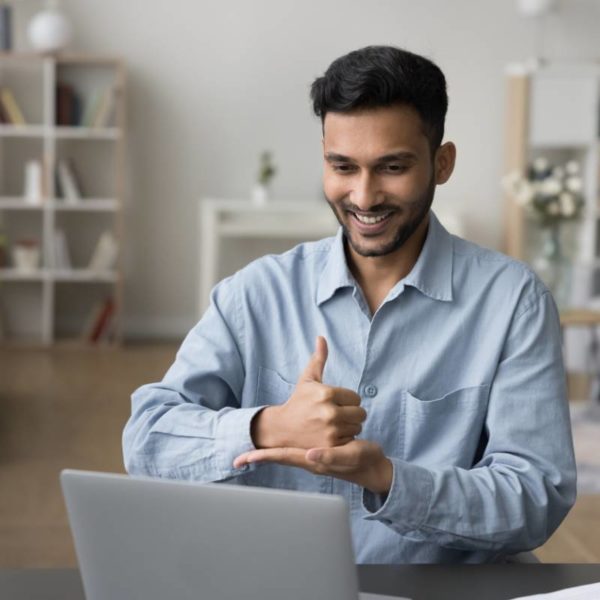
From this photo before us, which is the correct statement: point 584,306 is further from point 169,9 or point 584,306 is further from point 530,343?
point 530,343

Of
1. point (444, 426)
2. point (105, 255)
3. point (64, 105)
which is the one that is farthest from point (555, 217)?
point (444, 426)

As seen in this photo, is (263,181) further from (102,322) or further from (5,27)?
(5,27)

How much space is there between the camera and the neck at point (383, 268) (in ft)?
5.38

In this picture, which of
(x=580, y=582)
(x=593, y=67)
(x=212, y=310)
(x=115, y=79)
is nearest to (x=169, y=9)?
(x=115, y=79)

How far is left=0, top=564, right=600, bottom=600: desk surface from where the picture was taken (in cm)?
121

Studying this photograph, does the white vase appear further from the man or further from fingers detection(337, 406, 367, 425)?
fingers detection(337, 406, 367, 425)

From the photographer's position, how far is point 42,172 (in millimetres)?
6766

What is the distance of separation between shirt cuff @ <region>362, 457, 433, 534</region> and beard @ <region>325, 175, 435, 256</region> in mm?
315

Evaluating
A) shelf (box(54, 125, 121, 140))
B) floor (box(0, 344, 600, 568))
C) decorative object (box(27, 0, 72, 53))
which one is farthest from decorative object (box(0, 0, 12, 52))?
floor (box(0, 344, 600, 568))

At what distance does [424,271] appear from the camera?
5.25 feet

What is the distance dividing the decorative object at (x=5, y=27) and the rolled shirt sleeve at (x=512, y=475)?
573 cm

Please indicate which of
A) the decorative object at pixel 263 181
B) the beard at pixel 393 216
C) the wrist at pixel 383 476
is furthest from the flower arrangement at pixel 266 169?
the wrist at pixel 383 476

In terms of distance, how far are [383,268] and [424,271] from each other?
0.07 m

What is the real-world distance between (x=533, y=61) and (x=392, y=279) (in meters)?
5.70
